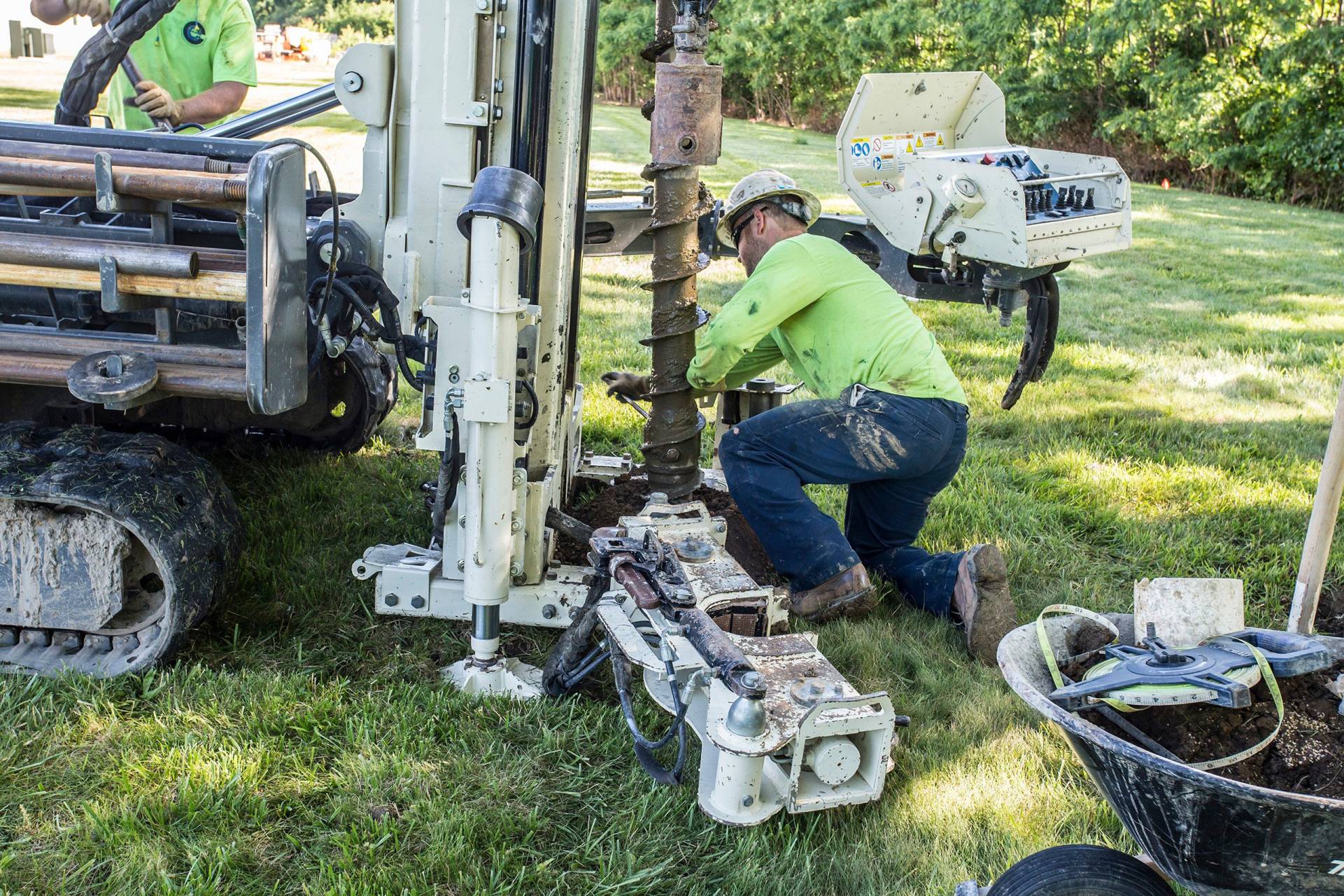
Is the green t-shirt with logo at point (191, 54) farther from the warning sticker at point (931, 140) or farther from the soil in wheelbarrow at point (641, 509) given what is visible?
the warning sticker at point (931, 140)

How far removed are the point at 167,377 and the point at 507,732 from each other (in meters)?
1.34

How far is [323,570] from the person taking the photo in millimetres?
4109

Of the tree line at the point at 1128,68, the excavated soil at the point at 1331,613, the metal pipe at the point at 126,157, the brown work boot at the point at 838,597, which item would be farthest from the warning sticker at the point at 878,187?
the tree line at the point at 1128,68

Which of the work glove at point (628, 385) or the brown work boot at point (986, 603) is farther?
the work glove at point (628, 385)

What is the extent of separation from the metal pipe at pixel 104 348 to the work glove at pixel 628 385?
1.42 metres

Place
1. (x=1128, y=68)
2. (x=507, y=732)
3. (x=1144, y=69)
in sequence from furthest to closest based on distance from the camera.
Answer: (x=1128, y=68)
(x=1144, y=69)
(x=507, y=732)

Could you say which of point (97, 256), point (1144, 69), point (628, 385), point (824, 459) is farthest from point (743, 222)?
point (1144, 69)

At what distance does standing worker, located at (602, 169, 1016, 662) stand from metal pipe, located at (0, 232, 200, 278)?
5.49 ft

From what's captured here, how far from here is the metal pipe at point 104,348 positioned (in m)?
3.17

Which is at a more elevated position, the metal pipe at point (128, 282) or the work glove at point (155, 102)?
the work glove at point (155, 102)

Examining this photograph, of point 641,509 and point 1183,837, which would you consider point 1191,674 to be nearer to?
point 1183,837

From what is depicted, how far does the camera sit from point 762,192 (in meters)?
4.07

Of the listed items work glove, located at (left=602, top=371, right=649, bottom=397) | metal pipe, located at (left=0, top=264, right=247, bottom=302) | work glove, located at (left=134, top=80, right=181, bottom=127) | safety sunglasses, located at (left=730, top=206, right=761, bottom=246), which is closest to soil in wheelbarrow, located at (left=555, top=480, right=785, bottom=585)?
work glove, located at (left=602, top=371, right=649, bottom=397)

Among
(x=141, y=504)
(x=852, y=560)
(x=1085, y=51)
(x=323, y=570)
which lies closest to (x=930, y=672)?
(x=852, y=560)
